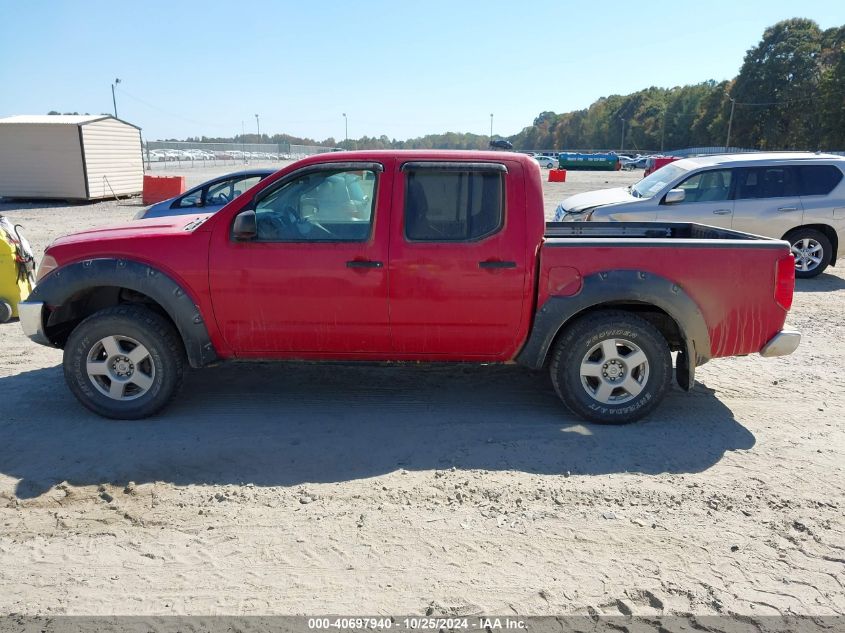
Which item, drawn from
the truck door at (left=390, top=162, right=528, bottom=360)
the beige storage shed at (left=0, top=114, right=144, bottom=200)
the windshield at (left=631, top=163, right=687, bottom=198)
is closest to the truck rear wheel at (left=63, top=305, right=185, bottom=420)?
the truck door at (left=390, top=162, right=528, bottom=360)

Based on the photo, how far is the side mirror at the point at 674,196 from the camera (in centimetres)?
991

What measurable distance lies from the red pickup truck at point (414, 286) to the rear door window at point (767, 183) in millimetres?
5975

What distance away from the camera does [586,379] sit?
189 inches

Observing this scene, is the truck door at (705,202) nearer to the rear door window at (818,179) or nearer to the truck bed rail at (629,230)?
the rear door window at (818,179)

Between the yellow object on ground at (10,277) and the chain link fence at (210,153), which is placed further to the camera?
the chain link fence at (210,153)

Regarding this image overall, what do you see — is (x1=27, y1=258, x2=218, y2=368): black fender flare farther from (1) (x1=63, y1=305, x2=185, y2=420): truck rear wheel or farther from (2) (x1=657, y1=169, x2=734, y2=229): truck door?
(2) (x1=657, y1=169, x2=734, y2=229): truck door

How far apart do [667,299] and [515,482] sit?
1.69 meters

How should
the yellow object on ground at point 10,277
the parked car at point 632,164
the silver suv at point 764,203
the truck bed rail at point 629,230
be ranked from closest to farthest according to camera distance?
1. the truck bed rail at point 629,230
2. the yellow object on ground at point 10,277
3. the silver suv at point 764,203
4. the parked car at point 632,164

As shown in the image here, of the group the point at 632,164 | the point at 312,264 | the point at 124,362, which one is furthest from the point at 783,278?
the point at 632,164

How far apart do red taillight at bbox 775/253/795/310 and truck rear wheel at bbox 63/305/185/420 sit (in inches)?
168

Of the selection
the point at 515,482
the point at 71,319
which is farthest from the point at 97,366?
the point at 515,482

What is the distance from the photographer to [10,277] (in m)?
7.37

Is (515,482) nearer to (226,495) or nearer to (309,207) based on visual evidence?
(226,495)

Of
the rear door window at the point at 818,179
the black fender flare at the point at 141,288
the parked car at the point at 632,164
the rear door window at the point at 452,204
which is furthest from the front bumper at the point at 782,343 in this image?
the parked car at the point at 632,164
